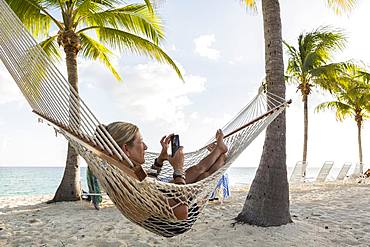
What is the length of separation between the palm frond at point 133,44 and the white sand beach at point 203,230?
2.52 meters

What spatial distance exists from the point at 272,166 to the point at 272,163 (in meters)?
0.03

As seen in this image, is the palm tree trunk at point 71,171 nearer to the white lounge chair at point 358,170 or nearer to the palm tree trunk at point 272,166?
the palm tree trunk at point 272,166

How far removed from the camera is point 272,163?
10.1ft

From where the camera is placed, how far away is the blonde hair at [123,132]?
5.57ft

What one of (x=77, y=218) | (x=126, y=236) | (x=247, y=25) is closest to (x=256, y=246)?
(x=126, y=236)

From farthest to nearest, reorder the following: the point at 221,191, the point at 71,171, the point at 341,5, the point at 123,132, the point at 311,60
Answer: the point at 311,60, the point at 71,171, the point at 221,191, the point at 341,5, the point at 123,132

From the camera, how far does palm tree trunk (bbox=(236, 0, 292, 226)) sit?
3052 mm

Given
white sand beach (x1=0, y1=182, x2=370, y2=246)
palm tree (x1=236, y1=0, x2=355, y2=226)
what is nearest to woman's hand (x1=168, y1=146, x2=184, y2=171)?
white sand beach (x1=0, y1=182, x2=370, y2=246)

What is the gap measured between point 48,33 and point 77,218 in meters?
3.36

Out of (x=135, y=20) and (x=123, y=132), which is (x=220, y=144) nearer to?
(x=123, y=132)

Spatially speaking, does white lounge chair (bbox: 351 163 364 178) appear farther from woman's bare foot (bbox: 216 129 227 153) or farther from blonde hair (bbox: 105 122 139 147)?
blonde hair (bbox: 105 122 139 147)

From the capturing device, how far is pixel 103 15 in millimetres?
5312

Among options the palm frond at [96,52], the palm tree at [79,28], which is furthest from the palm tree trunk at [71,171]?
the palm frond at [96,52]

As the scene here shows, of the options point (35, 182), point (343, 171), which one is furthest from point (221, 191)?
point (35, 182)
